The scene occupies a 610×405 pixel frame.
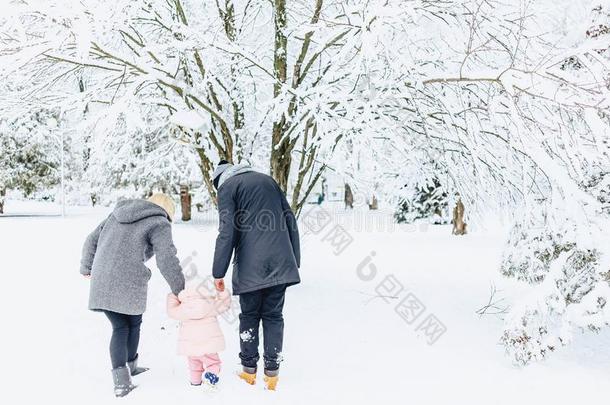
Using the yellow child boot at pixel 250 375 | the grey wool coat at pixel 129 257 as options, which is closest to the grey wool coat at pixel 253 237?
the grey wool coat at pixel 129 257

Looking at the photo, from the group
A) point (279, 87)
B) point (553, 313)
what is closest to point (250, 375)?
point (553, 313)

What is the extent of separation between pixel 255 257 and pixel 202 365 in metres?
0.84

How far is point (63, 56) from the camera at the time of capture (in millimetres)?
4656

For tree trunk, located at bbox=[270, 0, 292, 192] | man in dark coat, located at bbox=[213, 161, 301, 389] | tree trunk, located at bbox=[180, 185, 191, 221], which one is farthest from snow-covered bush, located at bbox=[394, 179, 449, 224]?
man in dark coat, located at bbox=[213, 161, 301, 389]

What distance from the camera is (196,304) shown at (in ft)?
10.5

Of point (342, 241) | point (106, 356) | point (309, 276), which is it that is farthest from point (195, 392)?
point (342, 241)

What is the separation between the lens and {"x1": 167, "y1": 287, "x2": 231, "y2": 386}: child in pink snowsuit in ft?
10.5

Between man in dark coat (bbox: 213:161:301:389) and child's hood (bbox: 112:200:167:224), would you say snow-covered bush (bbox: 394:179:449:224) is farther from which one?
child's hood (bbox: 112:200:167:224)

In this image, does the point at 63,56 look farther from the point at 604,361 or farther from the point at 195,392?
the point at 604,361

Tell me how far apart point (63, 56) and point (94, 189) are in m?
19.2

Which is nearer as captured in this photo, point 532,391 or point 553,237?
point 532,391

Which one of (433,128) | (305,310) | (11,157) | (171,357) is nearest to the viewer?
(171,357)

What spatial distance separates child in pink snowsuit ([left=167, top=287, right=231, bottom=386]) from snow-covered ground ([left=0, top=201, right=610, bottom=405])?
0.21 meters

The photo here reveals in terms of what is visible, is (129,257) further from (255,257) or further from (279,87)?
(279,87)
